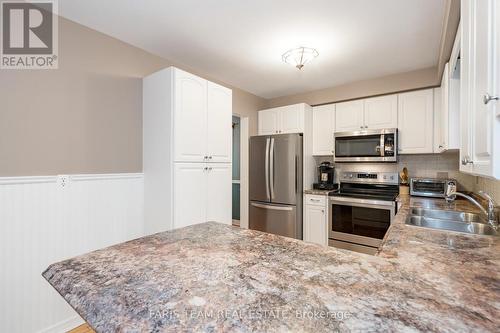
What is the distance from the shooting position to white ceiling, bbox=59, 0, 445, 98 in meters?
1.75

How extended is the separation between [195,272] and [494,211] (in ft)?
6.18

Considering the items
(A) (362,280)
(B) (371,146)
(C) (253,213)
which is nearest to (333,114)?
(B) (371,146)

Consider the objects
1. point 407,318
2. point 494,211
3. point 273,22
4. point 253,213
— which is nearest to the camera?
point 407,318

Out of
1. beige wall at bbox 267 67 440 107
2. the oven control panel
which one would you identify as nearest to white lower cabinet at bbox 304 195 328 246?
the oven control panel

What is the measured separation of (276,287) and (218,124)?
2.13 meters

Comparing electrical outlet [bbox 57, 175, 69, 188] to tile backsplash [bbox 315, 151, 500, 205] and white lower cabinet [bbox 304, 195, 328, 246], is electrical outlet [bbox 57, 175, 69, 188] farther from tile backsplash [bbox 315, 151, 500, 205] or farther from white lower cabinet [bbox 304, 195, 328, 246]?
tile backsplash [bbox 315, 151, 500, 205]

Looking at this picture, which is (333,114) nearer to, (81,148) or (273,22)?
(273,22)

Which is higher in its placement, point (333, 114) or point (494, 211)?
point (333, 114)

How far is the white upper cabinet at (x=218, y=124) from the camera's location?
249 cm

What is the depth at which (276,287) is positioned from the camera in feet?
2.17

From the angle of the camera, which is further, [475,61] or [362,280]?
[475,61]

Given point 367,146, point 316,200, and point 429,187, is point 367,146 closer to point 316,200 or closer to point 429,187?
point 429,187

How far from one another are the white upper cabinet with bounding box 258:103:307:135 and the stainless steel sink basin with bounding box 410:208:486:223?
1.89 metres

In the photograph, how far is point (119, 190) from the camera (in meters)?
2.21
